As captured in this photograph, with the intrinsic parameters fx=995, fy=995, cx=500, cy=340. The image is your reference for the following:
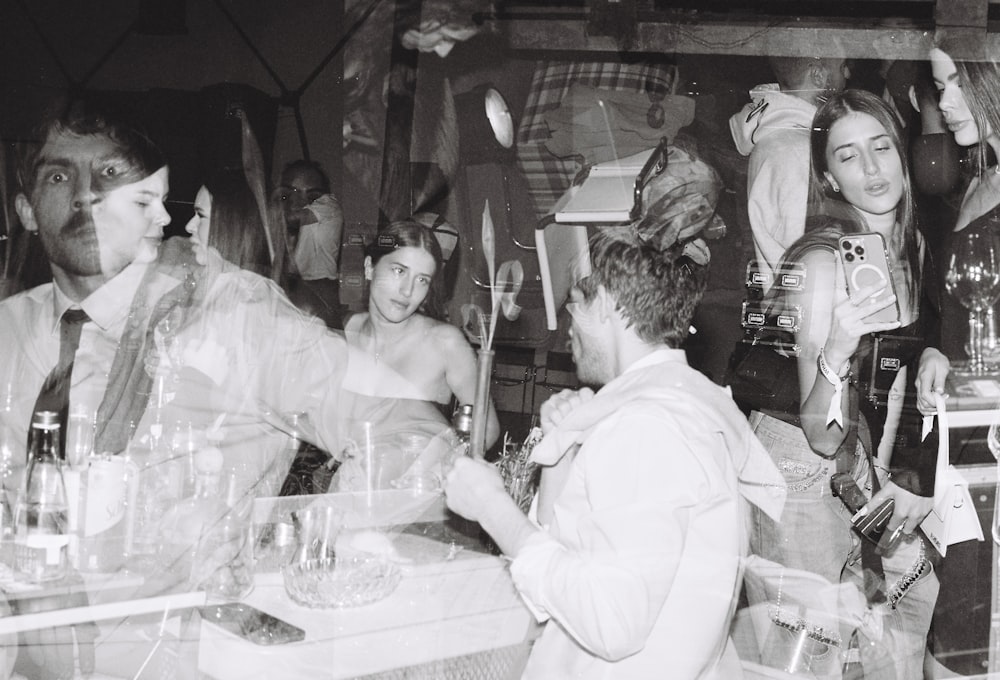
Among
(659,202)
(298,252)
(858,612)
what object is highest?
(659,202)

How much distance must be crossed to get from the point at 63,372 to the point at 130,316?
0.17 metres

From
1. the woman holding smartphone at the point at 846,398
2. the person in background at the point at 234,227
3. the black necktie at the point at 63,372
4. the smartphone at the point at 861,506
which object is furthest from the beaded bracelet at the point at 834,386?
the black necktie at the point at 63,372

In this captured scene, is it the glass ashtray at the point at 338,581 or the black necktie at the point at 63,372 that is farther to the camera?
the black necktie at the point at 63,372

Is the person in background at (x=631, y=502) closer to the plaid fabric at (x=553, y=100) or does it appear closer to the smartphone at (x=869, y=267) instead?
the plaid fabric at (x=553, y=100)

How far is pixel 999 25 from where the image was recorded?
7.77ft

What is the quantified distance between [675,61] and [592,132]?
246 mm

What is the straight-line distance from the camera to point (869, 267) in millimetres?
2441

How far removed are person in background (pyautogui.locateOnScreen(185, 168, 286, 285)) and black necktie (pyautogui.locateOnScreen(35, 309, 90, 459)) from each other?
288 mm

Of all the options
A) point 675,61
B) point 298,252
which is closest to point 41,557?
point 298,252

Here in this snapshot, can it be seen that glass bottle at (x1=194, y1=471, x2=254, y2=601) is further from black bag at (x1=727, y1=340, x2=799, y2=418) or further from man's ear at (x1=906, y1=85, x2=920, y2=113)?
man's ear at (x1=906, y1=85, x2=920, y2=113)

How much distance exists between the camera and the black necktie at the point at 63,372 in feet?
6.40

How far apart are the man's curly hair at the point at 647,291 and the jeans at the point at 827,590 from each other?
1058 millimetres

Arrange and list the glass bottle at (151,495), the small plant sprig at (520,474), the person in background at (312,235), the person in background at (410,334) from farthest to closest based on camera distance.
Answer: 1. the person in background at (410,334)
2. the person in background at (312,235)
3. the small plant sprig at (520,474)
4. the glass bottle at (151,495)

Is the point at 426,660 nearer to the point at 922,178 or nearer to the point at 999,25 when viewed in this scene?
the point at 922,178
